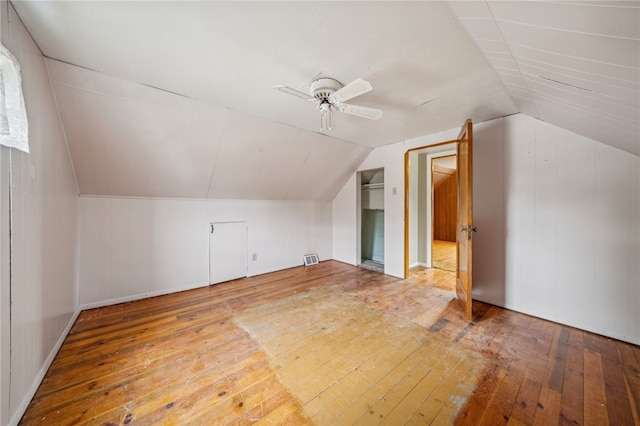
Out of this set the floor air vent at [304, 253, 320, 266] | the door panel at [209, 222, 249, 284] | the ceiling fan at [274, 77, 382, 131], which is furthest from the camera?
the floor air vent at [304, 253, 320, 266]

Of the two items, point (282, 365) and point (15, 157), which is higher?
point (15, 157)

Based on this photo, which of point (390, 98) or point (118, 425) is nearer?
point (118, 425)

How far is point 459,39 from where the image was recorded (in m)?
1.39

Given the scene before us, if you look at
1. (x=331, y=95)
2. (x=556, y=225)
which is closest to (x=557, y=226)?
(x=556, y=225)

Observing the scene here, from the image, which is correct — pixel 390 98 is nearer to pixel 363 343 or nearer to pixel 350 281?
pixel 363 343

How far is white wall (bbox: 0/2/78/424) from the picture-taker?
121 cm

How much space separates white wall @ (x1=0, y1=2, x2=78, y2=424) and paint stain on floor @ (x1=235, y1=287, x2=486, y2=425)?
4.37 ft

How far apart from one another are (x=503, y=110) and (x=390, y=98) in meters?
1.30

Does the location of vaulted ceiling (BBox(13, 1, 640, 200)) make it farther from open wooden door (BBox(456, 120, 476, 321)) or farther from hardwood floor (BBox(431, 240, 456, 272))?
hardwood floor (BBox(431, 240, 456, 272))

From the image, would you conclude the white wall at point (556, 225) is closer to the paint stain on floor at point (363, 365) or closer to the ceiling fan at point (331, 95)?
the paint stain on floor at point (363, 365)

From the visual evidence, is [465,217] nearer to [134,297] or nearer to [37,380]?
[37,380]

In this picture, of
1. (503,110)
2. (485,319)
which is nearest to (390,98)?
(503,110)

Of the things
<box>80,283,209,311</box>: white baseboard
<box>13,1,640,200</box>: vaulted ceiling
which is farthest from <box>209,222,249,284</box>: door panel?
<box>13,1,640,200</box>: vaulted ceiling

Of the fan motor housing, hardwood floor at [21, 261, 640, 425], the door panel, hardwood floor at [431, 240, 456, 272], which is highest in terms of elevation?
the fan motor housing
